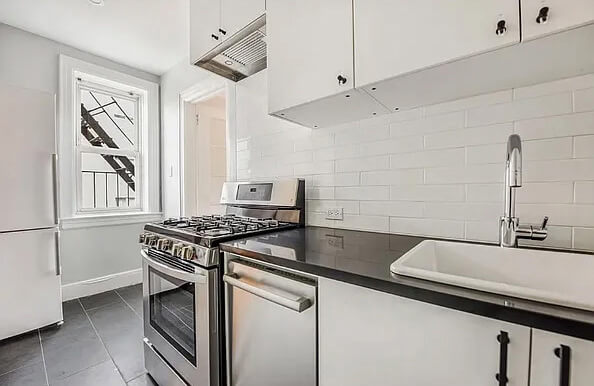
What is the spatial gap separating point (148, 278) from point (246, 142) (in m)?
1.24

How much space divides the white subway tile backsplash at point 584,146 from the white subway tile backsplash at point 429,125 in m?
0.40

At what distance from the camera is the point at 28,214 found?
2170mm

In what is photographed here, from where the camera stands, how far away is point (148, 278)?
173cm

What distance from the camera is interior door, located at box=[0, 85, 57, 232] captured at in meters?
2.08

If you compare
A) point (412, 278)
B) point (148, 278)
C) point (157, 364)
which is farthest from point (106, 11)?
point (412, 278)

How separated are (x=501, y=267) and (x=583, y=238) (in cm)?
30

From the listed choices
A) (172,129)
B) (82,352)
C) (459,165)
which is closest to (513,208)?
(459,165)

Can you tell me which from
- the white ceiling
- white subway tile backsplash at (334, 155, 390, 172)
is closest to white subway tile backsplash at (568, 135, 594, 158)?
white subway tile backsplash at (334, 155, 390, 172)

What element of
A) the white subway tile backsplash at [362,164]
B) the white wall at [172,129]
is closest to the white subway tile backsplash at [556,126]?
the white subway tile backsplash at [362,164]

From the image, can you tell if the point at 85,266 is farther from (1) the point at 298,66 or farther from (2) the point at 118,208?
(1) the point at 298,66

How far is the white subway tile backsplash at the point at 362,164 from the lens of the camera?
5.02ft

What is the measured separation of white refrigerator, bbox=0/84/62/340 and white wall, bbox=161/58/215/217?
1162 millimetres

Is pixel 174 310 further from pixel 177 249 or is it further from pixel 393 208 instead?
pixel 393 208

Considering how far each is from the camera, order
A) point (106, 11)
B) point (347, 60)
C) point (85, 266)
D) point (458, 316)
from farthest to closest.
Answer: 1. point (85, 266)
2. point (106, 11)
3. point (347, 60)
4. point (458, 316)
